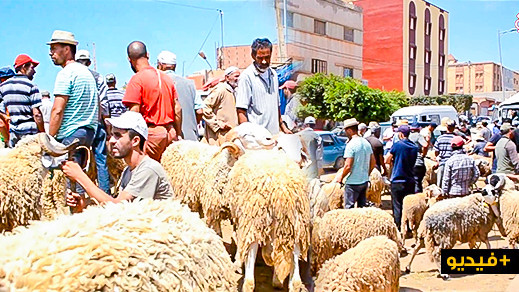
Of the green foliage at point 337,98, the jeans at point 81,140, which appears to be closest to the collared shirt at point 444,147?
the green foliage at point 337,98

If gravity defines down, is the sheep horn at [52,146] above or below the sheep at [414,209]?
above

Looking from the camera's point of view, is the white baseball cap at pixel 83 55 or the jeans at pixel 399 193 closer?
the white baseball cap at pixel 83 55

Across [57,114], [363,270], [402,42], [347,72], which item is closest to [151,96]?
[57,114]

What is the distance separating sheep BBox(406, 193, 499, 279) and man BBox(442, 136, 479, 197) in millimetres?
226

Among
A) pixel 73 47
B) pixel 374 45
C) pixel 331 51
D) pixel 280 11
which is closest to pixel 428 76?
pixel 374 45

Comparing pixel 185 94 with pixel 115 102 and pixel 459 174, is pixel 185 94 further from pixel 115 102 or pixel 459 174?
pixel 459 174

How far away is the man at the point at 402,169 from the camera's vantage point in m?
6.37

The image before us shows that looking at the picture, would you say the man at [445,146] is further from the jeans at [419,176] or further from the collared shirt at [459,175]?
the jeans at [419,176]

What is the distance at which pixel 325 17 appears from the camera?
3402mm

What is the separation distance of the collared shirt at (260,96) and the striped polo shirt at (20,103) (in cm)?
206

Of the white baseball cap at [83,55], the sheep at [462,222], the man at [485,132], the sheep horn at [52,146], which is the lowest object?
the sheep at [462,222]

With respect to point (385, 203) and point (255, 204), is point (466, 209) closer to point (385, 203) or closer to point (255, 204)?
point (255, 204)

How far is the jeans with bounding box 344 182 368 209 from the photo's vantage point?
558 cm

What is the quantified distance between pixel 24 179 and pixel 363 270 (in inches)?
89.1
